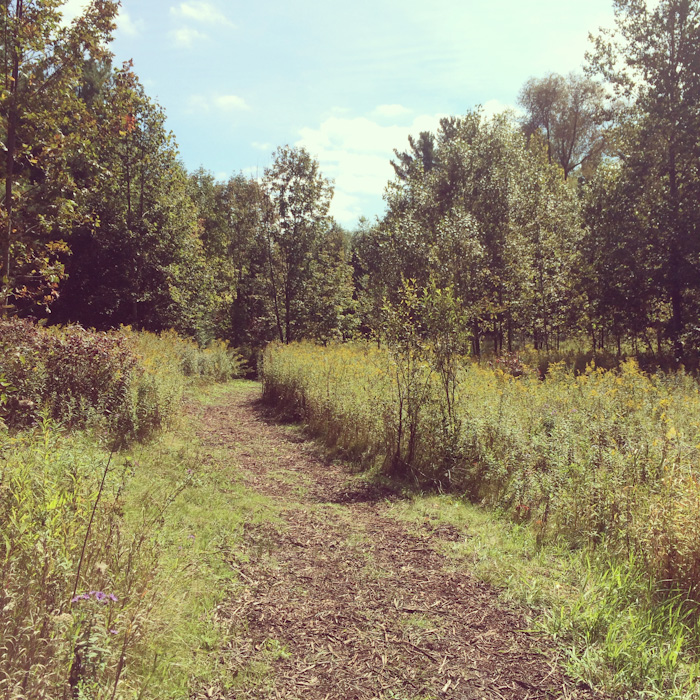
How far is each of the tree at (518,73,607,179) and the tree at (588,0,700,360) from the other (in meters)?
16.5

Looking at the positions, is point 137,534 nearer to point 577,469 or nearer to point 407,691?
point 407,691

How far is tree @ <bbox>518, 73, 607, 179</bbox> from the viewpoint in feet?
96.4

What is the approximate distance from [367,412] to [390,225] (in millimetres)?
16708

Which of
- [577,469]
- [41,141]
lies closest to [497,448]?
[577,469]

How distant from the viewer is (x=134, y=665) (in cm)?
250

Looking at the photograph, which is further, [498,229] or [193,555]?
[498,229]

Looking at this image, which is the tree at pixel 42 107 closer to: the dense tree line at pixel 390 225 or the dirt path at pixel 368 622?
the dense tree line at pixel 390 225

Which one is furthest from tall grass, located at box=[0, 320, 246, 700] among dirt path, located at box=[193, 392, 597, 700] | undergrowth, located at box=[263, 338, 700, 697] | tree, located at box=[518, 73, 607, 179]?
tree, located at box=[518, 73, 607, 179]

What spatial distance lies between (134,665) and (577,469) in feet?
13.9

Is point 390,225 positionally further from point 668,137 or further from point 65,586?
point 65,586

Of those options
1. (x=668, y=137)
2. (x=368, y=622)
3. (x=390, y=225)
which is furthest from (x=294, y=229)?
(x=368, y=622)

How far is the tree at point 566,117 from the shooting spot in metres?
29.4

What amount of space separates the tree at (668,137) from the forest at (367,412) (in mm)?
65

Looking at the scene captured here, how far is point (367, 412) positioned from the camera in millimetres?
7934
